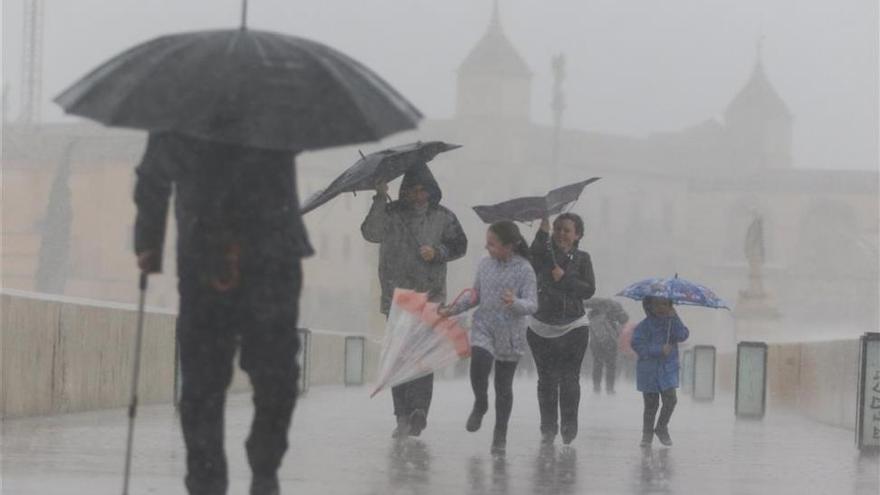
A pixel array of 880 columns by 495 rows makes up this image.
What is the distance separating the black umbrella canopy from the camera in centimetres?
718

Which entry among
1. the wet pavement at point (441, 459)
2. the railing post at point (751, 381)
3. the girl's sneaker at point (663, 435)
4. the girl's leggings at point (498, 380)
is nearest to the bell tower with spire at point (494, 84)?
the railing post at point (751, 381)

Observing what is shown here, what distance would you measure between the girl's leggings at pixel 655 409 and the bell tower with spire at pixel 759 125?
12869cm

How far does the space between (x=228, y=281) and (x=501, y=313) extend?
5.28m

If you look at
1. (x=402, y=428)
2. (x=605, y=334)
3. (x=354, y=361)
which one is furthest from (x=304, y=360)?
(x=402, y=428)

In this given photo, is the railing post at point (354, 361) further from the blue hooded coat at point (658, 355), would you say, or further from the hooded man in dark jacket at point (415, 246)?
the hooded man in dark jacket at point (415, 246)

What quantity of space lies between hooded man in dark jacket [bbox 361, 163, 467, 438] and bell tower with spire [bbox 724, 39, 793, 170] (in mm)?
130122

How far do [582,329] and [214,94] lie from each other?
6.82 meters

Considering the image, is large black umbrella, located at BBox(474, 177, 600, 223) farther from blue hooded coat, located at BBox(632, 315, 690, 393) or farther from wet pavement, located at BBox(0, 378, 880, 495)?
wet pavement, located at BBox(0, 378, 880, 495)

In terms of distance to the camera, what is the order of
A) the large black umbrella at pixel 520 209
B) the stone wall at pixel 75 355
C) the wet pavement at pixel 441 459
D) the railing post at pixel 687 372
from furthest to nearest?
the railing post at pixel 687 372, the stone wall at pixel 75 355, the large black umbrella at pixel 520 209, the wet pavement at pixel 441 459

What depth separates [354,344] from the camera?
30234 millimetres

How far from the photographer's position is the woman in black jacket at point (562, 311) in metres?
13.5

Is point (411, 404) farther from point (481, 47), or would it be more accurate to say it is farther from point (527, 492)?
point (481, 47)

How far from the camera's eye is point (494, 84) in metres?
129

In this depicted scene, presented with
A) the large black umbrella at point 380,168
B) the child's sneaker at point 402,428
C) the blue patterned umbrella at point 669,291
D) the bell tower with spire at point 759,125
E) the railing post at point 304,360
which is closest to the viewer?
the large black umbrella at point 380,168
